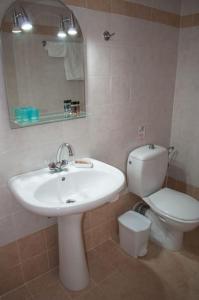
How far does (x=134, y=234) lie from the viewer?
1745 millimetres

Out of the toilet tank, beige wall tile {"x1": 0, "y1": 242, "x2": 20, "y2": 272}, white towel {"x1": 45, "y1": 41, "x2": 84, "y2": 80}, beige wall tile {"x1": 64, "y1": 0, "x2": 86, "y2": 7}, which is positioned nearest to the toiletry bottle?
white towel {"x1": 45, "y1": 41, "x2": 84, "y2": 80}

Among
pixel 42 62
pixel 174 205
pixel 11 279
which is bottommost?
pixel 11 279

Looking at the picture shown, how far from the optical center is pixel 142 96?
6.13ft

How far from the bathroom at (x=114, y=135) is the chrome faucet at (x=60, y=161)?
4 centimetres

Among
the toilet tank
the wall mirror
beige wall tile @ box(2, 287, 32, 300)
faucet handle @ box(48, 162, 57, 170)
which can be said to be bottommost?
beige wall tile @ box(2, 287, 32, 300)

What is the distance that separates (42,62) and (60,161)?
0.62 metres

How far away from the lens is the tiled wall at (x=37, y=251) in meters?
1.48

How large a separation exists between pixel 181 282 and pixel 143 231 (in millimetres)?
421

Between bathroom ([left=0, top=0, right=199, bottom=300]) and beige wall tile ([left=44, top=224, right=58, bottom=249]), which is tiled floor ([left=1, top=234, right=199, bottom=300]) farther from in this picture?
beige wall tile ([left=44, top=224, right=58, bottom=249])

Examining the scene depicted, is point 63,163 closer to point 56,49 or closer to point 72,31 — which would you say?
point 56,49

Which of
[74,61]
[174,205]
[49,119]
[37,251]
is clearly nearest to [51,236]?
[37,251]

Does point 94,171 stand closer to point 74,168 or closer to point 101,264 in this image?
point 74,168

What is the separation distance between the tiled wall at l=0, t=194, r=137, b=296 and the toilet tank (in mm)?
267

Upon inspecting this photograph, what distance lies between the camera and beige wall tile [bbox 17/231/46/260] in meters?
1.51
